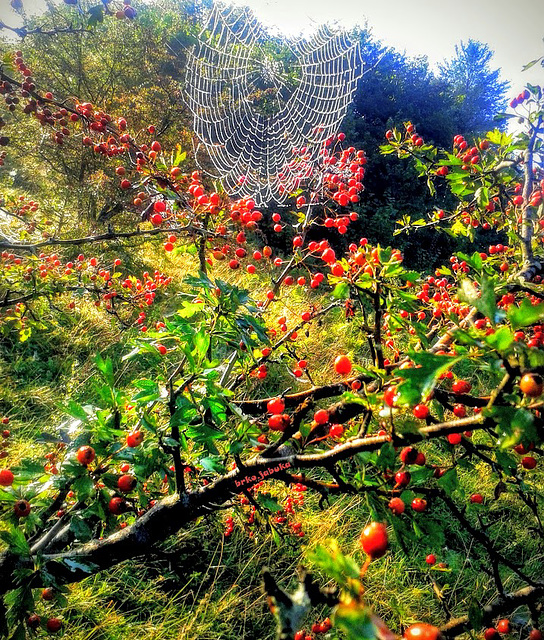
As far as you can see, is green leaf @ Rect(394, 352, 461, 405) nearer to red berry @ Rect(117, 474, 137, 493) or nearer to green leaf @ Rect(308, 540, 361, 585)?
green leaf @ Rect(308, 540, 361, 585)

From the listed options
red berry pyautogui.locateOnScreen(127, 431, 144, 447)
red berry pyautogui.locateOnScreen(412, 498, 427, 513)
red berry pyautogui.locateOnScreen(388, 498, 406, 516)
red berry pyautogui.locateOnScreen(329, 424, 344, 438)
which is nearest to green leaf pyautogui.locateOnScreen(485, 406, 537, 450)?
red berry pyautogui.locateOnScreen(388, 498, 406, 516)

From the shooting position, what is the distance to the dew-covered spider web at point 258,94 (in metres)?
7.45

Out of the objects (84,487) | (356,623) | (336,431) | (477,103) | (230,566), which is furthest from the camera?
(477,103)

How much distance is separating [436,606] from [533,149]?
275 centimetres

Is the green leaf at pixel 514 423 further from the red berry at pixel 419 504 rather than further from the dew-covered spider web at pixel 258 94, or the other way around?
the dew-covered spider web at pixel 258 94

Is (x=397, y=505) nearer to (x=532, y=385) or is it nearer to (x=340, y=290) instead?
(x=532, y=385)

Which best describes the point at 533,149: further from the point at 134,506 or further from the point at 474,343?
the point at 134,506

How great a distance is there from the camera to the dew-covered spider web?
7.45 meters

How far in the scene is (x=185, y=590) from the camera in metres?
2.31

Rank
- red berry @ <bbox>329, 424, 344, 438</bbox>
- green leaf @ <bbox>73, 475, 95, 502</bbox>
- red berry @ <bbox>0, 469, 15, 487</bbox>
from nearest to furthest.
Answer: green leaf @ <bbox>73, 475, 95, 502</bbox> → red berry @ <bbox>329, 424, 344, 438</bbox> → red berry @ <bbox>0, 469, 15, 487</bbox>

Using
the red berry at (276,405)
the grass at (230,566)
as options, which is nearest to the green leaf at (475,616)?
the grass at (230,566)

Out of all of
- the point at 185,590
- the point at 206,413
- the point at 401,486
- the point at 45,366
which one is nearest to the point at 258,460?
the point at 206,413

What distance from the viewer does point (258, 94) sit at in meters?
7.61

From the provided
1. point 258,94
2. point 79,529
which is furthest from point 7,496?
point 258,94
